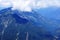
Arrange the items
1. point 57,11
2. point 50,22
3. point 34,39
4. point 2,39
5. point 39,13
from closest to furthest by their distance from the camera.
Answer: point 57,11, point 50,22, point 39,13, point 2,39, point 34,39

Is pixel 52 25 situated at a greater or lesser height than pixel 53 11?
lesser

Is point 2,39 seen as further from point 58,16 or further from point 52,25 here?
point 58,16

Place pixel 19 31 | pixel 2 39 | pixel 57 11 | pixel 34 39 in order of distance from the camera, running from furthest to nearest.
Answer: pixel 19 31
pixel 34 39
pixel 2 39
pixel 57 11

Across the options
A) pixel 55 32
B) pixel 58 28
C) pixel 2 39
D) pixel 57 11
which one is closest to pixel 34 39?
pixel 2 39

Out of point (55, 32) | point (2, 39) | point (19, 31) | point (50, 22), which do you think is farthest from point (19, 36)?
point (50, 22)

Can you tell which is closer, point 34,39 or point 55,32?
point 55,32

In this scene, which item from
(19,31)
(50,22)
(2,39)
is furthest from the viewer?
(19,31)

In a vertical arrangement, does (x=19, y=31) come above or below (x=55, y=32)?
above

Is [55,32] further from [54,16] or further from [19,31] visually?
[19,31]

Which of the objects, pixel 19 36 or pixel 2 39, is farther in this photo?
pixel 19 36
